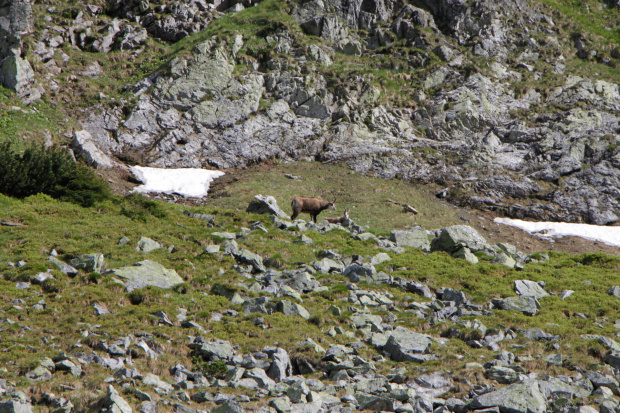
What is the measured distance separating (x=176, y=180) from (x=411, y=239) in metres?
25.3

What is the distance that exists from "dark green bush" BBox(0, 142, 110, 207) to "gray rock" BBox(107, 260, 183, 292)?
9383 millimetres

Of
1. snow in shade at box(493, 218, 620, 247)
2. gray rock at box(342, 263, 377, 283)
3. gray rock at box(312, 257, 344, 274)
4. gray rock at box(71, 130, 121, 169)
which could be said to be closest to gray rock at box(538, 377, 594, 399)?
gray rock at box(342, 263, 377, 283)

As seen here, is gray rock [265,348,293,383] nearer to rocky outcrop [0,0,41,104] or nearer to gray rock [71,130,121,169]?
gray rock [71,130,121,169]

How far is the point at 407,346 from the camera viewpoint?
514 inches

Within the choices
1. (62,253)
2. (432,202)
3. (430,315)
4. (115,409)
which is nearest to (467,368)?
(430,315)

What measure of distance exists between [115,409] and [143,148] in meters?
44.3

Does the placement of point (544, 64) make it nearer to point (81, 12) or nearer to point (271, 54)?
point (271, 54)

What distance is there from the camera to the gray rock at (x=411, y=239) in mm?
26031

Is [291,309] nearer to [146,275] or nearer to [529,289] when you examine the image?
[146,275]

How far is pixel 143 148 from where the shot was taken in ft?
160

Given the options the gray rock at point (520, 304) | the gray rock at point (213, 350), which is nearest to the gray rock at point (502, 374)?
the gray rock at point (520, 304)

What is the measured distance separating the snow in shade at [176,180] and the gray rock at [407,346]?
30230 mm

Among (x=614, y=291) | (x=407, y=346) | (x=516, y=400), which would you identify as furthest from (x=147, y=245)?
(x=614, y=291)

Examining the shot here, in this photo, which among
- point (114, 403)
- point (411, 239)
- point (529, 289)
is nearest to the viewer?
point (114, 403)
